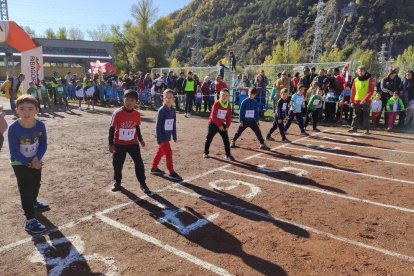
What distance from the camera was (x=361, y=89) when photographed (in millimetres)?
11930

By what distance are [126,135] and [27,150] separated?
5.85 feet

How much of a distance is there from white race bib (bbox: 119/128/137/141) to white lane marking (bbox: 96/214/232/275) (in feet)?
4.77

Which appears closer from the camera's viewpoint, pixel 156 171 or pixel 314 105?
pixel 156 171

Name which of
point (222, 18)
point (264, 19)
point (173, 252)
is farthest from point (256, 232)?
point (222, 18)

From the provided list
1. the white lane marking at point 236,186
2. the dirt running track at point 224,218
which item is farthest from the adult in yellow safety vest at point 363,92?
the white lane marking at point 236,186

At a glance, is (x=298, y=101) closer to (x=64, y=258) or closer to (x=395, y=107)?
(x=395, y=107)

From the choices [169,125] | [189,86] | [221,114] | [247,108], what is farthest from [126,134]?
[189,86]

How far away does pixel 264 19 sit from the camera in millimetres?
137625

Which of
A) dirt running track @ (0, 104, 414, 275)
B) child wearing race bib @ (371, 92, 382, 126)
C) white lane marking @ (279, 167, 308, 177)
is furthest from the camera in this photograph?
child wearing race bib @ (371, 92, 382, 126)

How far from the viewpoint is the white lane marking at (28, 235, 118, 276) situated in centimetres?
378

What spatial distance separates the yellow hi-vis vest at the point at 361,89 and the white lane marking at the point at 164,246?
32.6ft

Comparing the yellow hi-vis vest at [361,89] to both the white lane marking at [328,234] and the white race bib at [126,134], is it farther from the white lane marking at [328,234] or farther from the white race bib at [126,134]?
the white race bib at [126,134]

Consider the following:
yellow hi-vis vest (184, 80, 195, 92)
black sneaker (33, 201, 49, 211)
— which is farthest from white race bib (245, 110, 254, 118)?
yellow hi-vis vest (184, 80, 195, 92)

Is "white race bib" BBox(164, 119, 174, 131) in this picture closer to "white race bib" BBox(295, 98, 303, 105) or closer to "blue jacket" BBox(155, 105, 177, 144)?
"blue jacket" BBox(155, 105, 177, 144)
